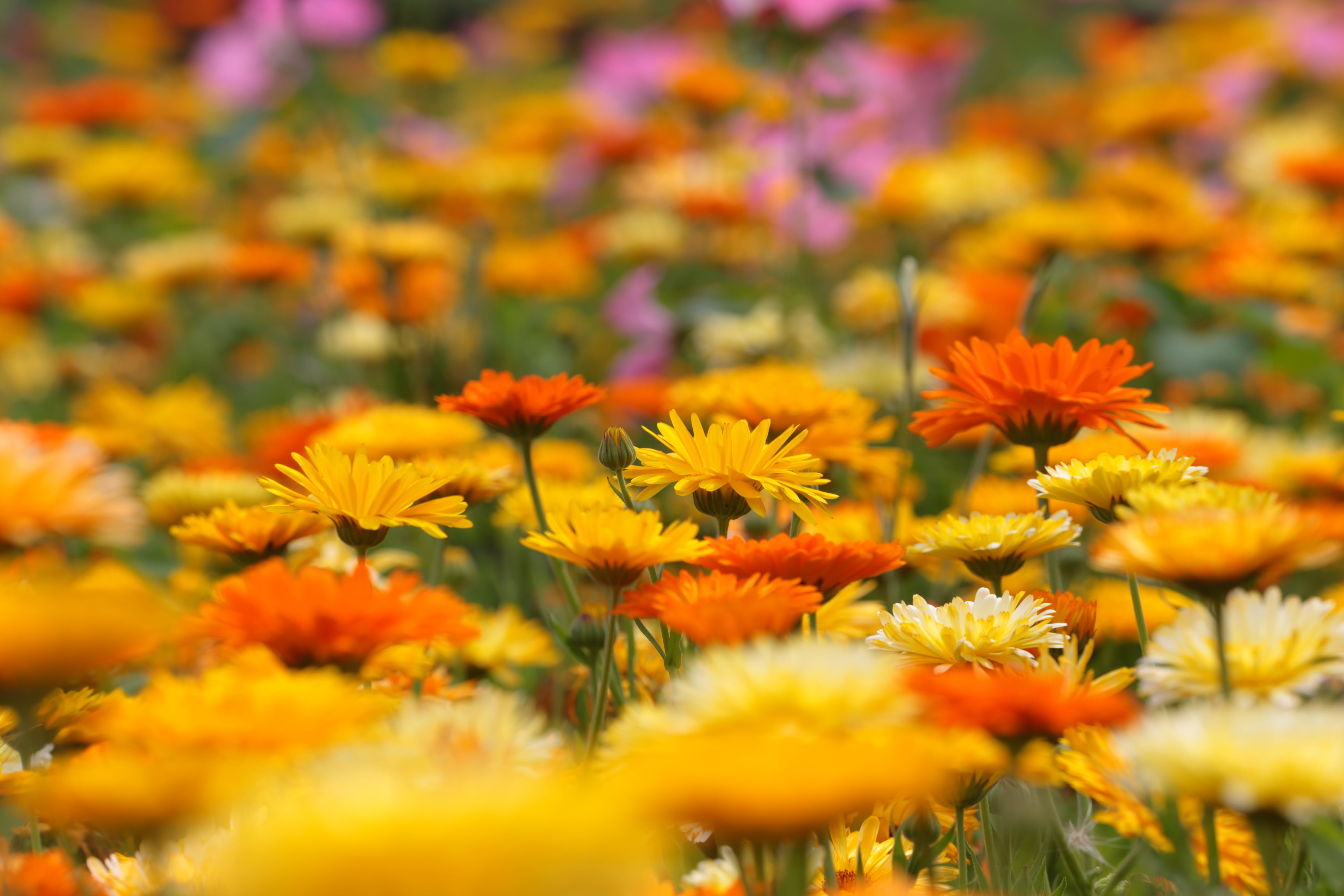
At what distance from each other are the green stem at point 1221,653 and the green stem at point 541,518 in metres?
0.39

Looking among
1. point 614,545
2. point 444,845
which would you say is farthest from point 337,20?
point 444,845

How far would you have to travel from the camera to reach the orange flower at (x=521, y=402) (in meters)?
0.77

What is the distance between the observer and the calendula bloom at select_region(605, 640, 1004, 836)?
365 mm

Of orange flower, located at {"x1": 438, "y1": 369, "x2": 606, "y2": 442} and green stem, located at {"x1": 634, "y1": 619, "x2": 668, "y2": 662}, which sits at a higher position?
orange flower, located at {"x1": 438, "y1": 369, "x2": 606, "y2": 442}

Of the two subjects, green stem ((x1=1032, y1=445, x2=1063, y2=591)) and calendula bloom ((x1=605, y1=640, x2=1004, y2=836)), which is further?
green stem ((x1=1032, y1=445, x2=1063, y2=591))

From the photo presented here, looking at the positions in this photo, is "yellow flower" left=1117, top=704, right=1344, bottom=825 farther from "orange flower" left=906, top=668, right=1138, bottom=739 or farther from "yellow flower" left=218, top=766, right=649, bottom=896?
"yellow flower" left=218, top=766, right=649, bottom=896

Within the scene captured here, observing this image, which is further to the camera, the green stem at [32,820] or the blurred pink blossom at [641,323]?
the blurred pink blossom at [641,323]

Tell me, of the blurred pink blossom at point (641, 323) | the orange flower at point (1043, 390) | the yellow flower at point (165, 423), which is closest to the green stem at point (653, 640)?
the orange flower at point (1043, 390)

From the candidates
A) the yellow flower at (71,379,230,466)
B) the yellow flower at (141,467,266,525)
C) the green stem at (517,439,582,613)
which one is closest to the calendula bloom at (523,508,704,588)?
the green stem at (517,439,582,613)

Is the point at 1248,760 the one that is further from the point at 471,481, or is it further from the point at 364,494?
the point at 471,481

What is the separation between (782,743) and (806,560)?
0.76 ft

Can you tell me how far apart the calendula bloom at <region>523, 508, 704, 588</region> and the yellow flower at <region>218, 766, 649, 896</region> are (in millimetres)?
249

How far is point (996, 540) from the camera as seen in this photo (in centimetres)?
69

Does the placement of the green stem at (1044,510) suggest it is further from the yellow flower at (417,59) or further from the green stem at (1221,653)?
the yellow flower at (417,59)
